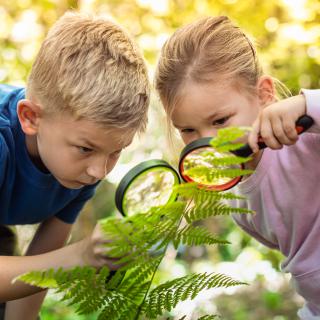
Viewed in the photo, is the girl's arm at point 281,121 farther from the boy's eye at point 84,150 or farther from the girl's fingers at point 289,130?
the boy's eye at point 84,150

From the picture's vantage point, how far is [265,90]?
7.75 feet

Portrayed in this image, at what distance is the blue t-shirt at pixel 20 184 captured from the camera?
7.27 ft

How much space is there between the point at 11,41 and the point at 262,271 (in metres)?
3.17

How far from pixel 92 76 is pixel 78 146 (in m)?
0.25

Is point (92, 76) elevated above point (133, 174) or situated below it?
above

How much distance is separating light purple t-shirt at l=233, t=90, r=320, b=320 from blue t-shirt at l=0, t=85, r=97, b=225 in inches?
29.9

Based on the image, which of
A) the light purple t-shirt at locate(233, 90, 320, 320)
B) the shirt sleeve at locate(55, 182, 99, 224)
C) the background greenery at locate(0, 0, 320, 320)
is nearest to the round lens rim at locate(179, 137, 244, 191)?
the light purple t-shirt at locate(233, 90, 320, 320)

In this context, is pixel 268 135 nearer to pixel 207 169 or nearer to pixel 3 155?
pixel 207 169

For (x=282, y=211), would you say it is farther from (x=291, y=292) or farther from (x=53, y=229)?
(x=291, y=292)

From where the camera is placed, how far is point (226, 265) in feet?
16.5

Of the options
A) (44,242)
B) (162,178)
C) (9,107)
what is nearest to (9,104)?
(9,107)

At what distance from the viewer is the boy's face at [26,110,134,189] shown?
6.33 feet

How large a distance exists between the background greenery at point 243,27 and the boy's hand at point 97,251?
2740 mm

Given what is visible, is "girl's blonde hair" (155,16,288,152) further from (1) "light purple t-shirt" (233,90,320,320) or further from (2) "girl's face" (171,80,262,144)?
(1) "light purple t-shirt" (233,90,320,320)
